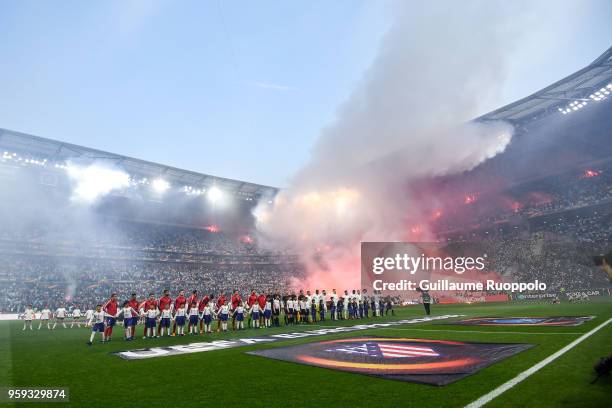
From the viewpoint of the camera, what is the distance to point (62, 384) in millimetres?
6754

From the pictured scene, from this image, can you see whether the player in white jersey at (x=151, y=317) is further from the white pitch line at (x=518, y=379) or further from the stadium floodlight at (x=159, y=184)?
the stadium floodlight at (x=159, y=184)

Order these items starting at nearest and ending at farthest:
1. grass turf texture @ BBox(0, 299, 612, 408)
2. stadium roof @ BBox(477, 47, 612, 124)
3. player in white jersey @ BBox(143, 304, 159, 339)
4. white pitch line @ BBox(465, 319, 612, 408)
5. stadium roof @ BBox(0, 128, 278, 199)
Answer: white pitch line @ BBox(465, 319, 612, 408), grass turf texture @ BBox(0, 299, 612, 408), player in white jersey @ BBox(143, 304, 159, 339), stadium roof @ BBox(477, 47, 612, 124), stadium roof @ BBox(0, 128, 278, 199)

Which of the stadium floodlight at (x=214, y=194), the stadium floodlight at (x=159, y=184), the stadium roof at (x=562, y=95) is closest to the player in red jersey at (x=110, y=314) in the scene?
the stadium floodlight at (x=159, y=184)

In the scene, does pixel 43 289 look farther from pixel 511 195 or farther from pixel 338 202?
pixel 511 195

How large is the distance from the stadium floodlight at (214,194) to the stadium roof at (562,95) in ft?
114

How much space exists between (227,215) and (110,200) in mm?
16918

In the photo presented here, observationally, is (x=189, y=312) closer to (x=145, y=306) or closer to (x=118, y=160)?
A: (x=145, y=306)

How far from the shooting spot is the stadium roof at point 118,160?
121 ft

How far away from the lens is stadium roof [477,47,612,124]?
105 ft

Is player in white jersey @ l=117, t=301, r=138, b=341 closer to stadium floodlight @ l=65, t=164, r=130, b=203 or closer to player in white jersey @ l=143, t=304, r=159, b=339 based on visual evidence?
player in white jersey @ l=143, t=304, r=159, b=339

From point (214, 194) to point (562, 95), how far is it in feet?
142

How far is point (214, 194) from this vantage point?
54750mm

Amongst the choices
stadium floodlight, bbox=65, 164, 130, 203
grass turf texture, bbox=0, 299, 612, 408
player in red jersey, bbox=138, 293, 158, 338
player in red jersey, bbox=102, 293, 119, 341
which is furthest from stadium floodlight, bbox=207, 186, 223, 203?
grass turf texture, bbox=0, 299, 612, 408

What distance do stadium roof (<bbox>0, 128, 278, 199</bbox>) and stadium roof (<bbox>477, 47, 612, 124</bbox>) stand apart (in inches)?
1255
